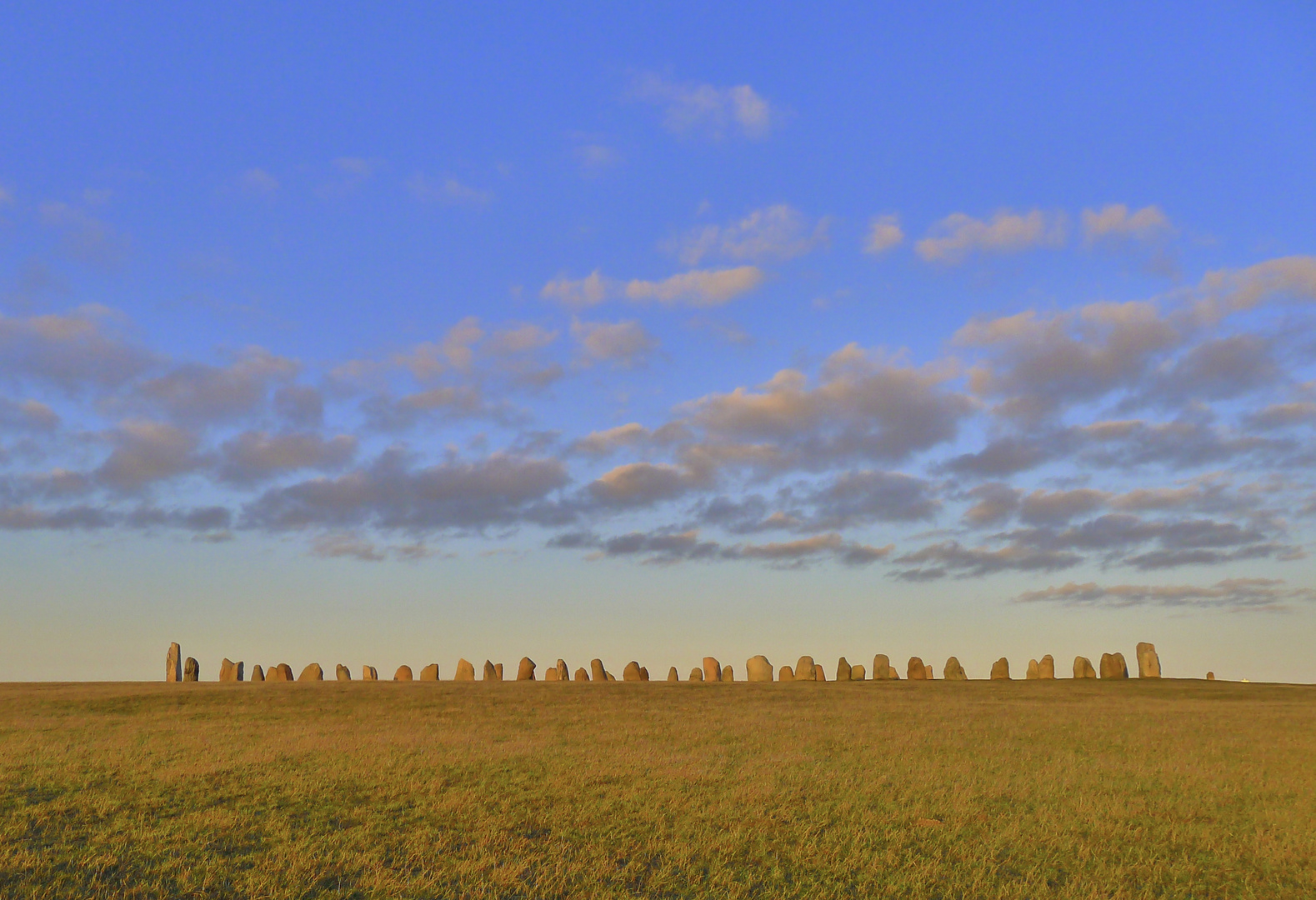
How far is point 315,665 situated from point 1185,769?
54827 mm

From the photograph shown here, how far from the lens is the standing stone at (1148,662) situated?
60125mm

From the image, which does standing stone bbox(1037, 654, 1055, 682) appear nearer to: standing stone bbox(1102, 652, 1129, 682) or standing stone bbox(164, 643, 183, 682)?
standing stone bbox(1102, 652, 1129, 682)

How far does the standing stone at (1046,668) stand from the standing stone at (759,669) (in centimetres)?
1782

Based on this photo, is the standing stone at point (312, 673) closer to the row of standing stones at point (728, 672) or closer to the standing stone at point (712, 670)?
the row of standing stones at point (728, 672)

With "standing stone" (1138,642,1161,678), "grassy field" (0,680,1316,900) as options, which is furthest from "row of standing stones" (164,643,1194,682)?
"grassy field" (0,680,1316,900)

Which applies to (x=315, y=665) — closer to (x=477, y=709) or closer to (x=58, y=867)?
(x=477, y=709)

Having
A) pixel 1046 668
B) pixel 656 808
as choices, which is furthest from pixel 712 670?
pixel 656 808

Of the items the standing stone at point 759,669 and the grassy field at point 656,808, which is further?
the standing stone at point 759,669

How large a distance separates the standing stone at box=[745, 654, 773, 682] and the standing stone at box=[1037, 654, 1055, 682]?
58.5 feet

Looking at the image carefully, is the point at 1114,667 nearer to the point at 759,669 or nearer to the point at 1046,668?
the point at 1046,668

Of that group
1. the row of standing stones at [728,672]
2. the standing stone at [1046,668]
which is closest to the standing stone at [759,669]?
the row of standing stones at [728,672]

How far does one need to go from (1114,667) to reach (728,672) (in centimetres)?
2481

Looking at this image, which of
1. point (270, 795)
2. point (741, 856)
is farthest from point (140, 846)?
point (741, 856)

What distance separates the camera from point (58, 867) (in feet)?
36.8
